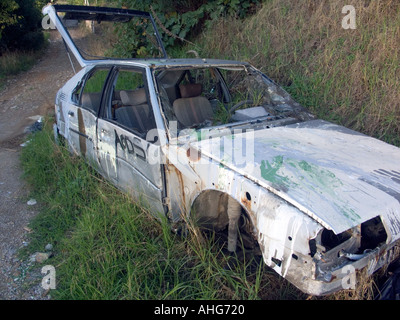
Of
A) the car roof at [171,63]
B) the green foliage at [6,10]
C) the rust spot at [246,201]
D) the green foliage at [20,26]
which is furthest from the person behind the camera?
the green foliage at [20,26]

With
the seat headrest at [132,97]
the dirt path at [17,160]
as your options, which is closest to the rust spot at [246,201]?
the dirt path at [17,160]

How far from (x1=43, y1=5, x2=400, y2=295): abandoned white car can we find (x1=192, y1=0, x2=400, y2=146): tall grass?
1283mm

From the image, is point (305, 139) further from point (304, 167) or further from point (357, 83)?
point (357, 83)

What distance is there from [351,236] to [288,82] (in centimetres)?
349

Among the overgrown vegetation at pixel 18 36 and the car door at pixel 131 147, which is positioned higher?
the overgrown vegetation at pixel 18 36

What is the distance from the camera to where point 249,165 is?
6.80 feet

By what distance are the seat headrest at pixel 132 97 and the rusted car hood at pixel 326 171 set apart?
4.79ft

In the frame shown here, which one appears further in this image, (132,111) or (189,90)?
(189,90)

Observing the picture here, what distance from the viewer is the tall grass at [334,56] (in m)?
4.09

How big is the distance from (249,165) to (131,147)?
1.17 m

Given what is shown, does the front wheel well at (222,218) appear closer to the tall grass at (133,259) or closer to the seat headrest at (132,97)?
the tall grass at (133,259)

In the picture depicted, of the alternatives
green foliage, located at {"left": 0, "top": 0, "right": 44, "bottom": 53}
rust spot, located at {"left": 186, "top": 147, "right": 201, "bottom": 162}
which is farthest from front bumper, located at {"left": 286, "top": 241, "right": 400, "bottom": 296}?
green foliage, located at {"left": 0, "top": 0, "right": 44, "bottom": 53}

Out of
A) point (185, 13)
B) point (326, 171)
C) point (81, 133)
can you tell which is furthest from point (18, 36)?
point (326, 171)

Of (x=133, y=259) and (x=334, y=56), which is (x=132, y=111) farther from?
(x=334, y=56)
